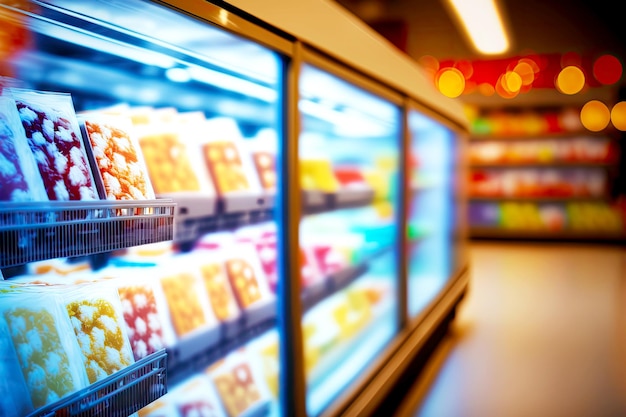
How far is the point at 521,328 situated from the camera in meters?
4.32

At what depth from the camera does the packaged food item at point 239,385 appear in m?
1.91

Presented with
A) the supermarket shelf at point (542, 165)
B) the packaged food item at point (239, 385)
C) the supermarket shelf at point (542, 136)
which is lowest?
the packaged food item at point (239, 385)

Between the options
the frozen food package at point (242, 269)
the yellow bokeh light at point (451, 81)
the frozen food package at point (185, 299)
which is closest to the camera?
the frozen food package at point (185, 299)

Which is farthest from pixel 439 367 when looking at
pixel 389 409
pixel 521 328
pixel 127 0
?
pixel 127 0

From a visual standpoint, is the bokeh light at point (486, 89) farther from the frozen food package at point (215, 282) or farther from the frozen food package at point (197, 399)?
the frozen food package at point (197, 399)

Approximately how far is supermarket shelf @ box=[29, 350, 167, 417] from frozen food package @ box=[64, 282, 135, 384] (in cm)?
6

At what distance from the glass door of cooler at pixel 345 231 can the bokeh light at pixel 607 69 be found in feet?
25.0

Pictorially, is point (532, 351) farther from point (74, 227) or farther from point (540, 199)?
point (540, 199)

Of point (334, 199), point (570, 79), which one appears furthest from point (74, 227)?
point (570, 79)

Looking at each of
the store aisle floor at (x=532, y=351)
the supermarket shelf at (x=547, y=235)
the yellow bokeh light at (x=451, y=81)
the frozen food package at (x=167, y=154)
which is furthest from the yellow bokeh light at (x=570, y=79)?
the frozen food package at (x=167, y=154)

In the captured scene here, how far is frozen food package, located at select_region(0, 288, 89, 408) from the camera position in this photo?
107 centimetres

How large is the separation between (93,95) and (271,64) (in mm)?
546

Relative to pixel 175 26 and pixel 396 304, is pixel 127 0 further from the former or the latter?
pixel 396 304

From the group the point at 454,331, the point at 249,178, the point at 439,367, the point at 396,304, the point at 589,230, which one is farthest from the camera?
the point at 589,230
